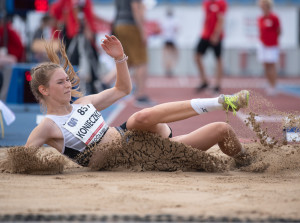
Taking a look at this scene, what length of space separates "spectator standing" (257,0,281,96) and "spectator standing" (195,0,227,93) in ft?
3.33

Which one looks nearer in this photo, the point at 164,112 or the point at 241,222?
the point at 241,222

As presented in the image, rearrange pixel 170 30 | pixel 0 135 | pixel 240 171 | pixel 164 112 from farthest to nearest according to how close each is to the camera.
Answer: pixel 170 30 → pixel 0 135 → pixel 240 171 → pixel 164 112

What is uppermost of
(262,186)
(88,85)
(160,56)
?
(262,186)

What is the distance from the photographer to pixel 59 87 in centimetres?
430

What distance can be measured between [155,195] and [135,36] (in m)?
6.78

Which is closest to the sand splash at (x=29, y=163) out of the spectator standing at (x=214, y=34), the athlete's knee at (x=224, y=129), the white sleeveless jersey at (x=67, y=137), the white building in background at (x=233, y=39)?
the white sleeveless jersey at (x=67, y=137)

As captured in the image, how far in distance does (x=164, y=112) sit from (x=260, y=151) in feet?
3.08

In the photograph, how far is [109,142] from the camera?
14.2 feet

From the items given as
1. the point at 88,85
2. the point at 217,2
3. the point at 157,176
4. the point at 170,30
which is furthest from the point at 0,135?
the point at 170,30

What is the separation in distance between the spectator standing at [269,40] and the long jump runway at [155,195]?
857cm

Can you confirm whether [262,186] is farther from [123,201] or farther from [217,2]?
[217,2]

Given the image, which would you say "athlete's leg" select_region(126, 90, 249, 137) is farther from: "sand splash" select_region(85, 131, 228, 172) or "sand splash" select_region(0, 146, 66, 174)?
"sand splash" select_region(0, 146, 66, 174)

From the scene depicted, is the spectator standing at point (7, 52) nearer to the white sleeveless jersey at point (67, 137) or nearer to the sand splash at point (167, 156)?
the sand splash at point (167, 156)

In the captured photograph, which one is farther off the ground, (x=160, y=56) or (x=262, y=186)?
(x=262, y=186)
